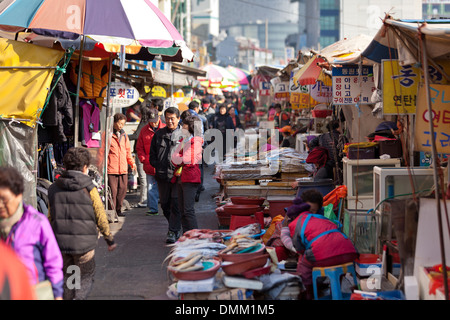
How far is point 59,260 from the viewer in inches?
186

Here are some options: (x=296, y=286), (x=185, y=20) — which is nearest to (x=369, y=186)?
(x=296, y=286)

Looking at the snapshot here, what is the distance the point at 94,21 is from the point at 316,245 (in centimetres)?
452

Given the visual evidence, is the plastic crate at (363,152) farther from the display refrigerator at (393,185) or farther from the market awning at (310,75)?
the market awning at (310,75)

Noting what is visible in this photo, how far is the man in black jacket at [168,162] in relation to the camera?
9438mm

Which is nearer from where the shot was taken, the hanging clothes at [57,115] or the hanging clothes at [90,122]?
the hanging clothes at [57,115]

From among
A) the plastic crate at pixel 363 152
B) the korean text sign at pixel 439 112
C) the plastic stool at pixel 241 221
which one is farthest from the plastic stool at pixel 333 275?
the plastic stool at pixel 241 221

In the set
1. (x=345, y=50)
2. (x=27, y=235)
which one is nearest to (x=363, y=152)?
(x=345, y=50)

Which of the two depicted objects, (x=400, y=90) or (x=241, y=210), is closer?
(x=400, y=90)

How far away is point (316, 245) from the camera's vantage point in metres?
6.39

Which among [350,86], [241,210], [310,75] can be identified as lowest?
[241,210]

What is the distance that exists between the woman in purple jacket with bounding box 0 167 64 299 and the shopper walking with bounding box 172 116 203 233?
14.7 feet

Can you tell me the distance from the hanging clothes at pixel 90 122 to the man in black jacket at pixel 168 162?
1.46 metres

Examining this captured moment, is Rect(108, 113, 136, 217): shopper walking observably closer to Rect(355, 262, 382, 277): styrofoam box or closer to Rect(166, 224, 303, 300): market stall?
Rect(166, 224, 303, 300): market stall

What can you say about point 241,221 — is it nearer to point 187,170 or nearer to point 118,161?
point 187,170
